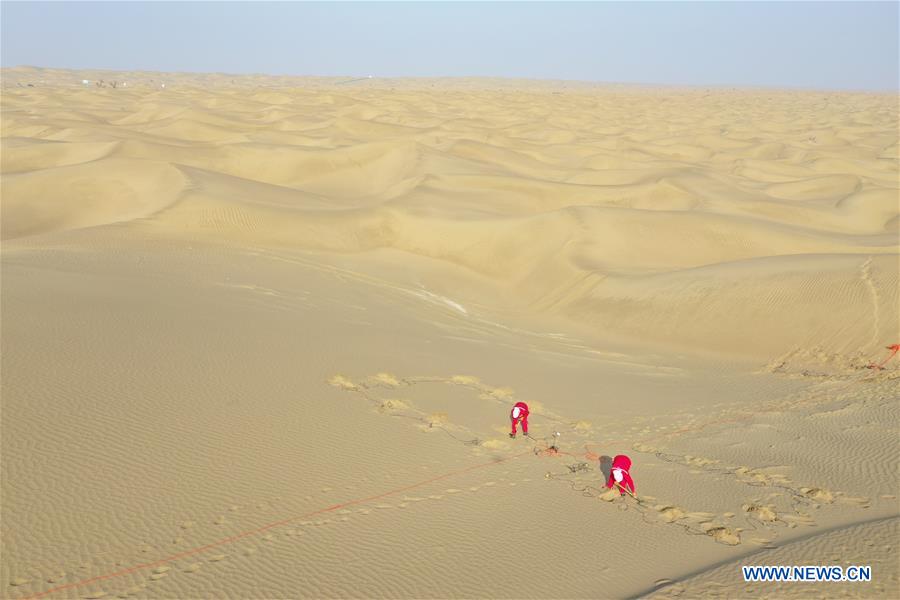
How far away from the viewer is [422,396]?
11617 mm

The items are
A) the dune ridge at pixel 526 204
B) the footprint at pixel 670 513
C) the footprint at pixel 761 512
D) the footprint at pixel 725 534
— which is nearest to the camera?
the footprint at pixel 725 534

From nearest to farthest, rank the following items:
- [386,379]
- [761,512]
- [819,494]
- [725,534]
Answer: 1. [725,534]
2. [761,512]
3. [819,494]
4. [386,379]

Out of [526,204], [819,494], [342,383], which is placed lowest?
[819,494]

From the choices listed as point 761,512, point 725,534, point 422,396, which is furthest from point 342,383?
point 761,512

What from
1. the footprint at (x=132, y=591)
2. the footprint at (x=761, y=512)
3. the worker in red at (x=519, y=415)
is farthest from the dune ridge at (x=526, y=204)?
the footprint at (x=132, y=591)

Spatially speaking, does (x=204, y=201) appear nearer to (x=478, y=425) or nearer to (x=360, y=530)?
(x=478, y=425)

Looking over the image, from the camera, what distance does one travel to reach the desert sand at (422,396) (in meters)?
6.78

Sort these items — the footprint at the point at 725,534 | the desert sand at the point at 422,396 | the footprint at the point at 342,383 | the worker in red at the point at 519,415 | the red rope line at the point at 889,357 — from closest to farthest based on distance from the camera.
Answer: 1. the desert sand at the point at 422,396
2. the footprint at the point at 725,534
3. the worker in red at the point at 519,415
4. the footprint at the point at 342,383
5. the red rope line at the point at 889,357

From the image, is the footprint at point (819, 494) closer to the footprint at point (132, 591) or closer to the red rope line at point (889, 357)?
the red rope line at point (889, 357)

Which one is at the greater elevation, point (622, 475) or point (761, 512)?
point (622, 475)

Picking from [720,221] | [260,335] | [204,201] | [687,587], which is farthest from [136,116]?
[687,587]

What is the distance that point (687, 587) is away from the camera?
6.21 m

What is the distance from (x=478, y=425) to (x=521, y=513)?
2.81 m

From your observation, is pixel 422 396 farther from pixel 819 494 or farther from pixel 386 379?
pixel 819 494
